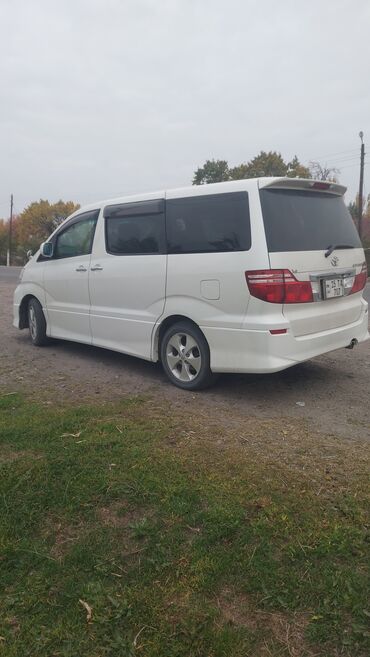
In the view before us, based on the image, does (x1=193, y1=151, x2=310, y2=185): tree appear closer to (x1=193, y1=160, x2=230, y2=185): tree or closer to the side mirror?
(x1=193, y1=160, x2=230, y2=185): tree

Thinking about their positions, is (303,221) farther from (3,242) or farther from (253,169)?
(3,242)

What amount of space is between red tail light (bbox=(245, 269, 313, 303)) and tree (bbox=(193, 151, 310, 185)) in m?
48.3

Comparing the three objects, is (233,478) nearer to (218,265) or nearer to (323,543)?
(323,543)

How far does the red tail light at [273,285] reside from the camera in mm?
4176

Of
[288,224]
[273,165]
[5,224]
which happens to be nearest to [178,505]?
[288,224]

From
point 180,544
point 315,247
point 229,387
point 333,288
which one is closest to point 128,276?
point 229,387

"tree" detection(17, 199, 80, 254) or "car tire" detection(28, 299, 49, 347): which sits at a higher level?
"tree" detection(17, 199, 80, 254)

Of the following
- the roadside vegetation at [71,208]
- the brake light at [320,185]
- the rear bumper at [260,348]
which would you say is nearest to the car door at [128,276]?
the rear bumper at [260,348]

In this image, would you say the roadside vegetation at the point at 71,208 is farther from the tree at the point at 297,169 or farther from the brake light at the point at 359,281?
the brake light at the point at 359,281

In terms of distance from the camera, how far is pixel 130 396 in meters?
4.66

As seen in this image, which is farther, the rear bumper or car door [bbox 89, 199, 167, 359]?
car door [bbox 89, 199, 167, 359]

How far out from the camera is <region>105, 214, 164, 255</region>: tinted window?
517cm

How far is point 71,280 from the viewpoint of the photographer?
6.35 meters

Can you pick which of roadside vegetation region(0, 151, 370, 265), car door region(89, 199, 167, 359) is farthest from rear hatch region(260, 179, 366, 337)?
roadside vegetation region(0, 151, 370, 265)
